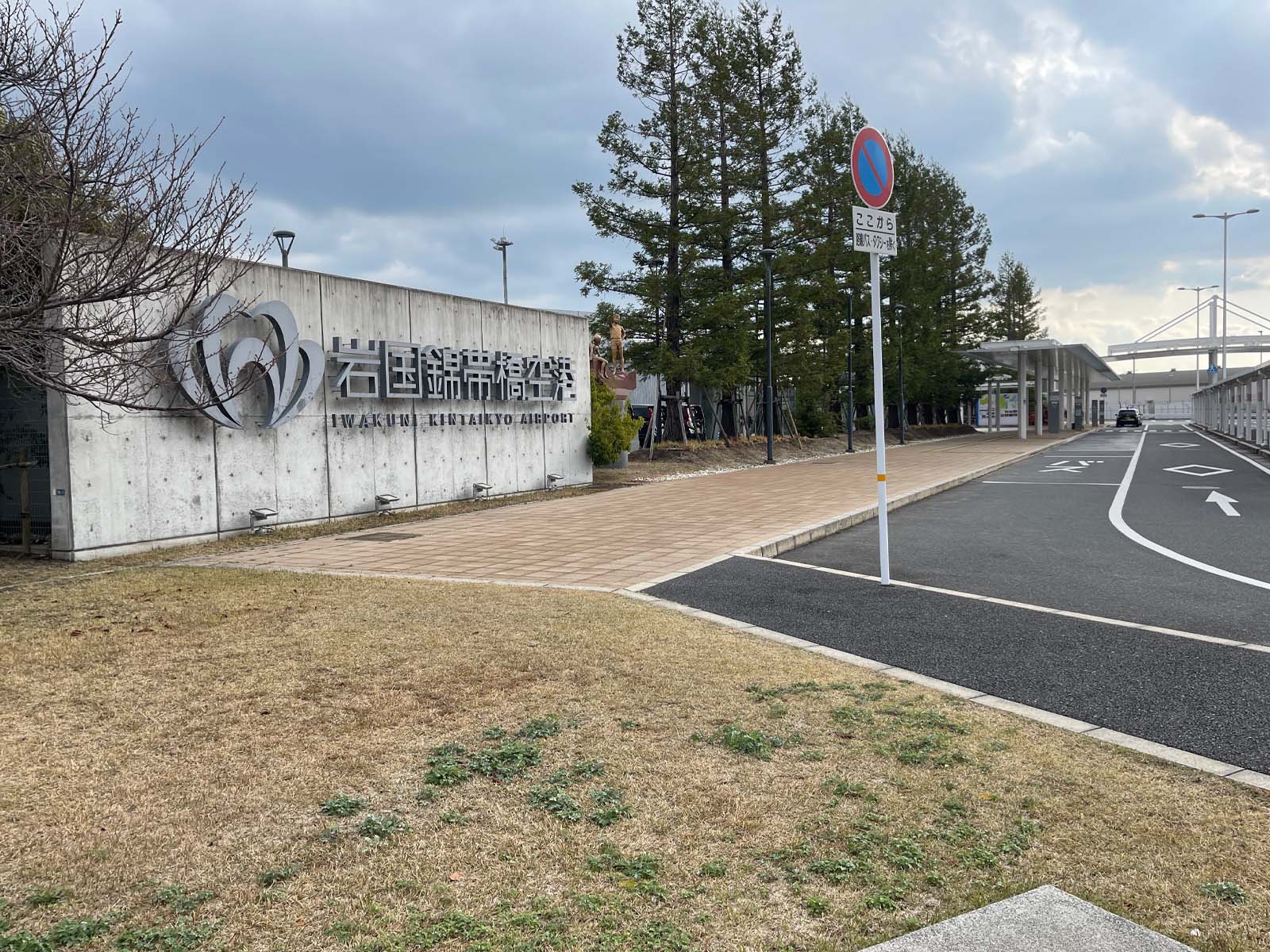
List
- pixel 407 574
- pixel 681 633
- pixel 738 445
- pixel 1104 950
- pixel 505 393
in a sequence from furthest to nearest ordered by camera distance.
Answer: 1. pixel 738 445
2. pixel 505 393
3. pixel 407 574
4. pixel 681 633
5. pixel 1104 950

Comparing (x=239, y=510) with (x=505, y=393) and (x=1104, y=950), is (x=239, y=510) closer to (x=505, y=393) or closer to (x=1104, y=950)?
(x=505, y=393)

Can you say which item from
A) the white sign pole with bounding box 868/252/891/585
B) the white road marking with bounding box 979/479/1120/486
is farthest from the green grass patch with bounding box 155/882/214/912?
the white road marking with bounding box 979/479/1120/486

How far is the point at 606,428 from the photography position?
763 inches

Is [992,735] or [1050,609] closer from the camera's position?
[992,735]

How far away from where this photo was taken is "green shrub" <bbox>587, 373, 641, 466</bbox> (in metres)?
19.2

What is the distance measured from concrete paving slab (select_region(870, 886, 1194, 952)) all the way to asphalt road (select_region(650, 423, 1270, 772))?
5.14 feet

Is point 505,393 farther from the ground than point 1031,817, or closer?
farther from the ground

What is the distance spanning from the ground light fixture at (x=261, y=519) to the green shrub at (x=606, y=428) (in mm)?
8070

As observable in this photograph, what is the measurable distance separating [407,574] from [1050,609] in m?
5.41

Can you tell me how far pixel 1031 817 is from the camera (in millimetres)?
3234

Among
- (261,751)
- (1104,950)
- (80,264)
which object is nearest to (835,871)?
(1104,950)

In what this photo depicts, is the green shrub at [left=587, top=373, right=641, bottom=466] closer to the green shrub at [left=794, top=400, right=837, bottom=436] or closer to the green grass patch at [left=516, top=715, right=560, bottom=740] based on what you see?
the green grass patch at [left=516, top=715, right=560, bottom=740]

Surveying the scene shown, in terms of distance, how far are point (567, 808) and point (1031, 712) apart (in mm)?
2356

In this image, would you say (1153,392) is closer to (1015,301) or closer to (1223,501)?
(1015,301)
